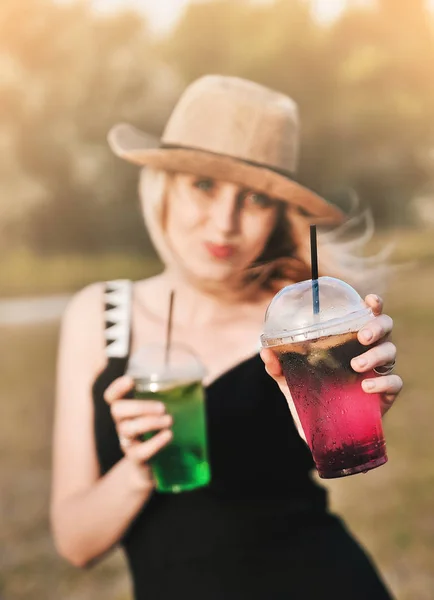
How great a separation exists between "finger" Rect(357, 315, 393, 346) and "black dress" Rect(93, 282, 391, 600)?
732 mm

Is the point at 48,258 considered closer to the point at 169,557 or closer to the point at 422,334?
the point at 169,557

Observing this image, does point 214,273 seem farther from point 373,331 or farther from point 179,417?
point 373,331

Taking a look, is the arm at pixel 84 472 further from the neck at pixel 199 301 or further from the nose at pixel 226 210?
the nose at pixel 226 210

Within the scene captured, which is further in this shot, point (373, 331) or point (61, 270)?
point (61, 270)

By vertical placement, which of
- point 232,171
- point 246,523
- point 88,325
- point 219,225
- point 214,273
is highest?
point 232,171

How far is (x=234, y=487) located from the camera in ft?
5.18

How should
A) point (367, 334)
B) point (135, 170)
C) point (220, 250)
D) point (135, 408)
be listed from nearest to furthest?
point (367, 334) → point (135, 408) → point (220, 250) → point (135, 170)

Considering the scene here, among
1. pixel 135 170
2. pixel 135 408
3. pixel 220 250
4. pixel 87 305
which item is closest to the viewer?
pixel 135 408

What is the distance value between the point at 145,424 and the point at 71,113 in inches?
47.6

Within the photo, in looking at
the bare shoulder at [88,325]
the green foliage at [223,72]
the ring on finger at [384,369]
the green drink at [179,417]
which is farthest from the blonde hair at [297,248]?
the ring on finger at [384,369]

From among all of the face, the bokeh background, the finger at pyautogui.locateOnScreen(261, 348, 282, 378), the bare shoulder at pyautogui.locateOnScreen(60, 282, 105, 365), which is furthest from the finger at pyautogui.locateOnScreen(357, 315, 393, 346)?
the bokeh background

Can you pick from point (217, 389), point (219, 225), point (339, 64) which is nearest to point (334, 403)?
point (217, 389)

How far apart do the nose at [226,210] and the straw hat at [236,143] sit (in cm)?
3

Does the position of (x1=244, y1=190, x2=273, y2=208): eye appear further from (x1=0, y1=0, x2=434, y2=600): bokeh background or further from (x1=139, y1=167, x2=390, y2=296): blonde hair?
(x1=0, y1=0, x2=434, y2=600): bokeh background
